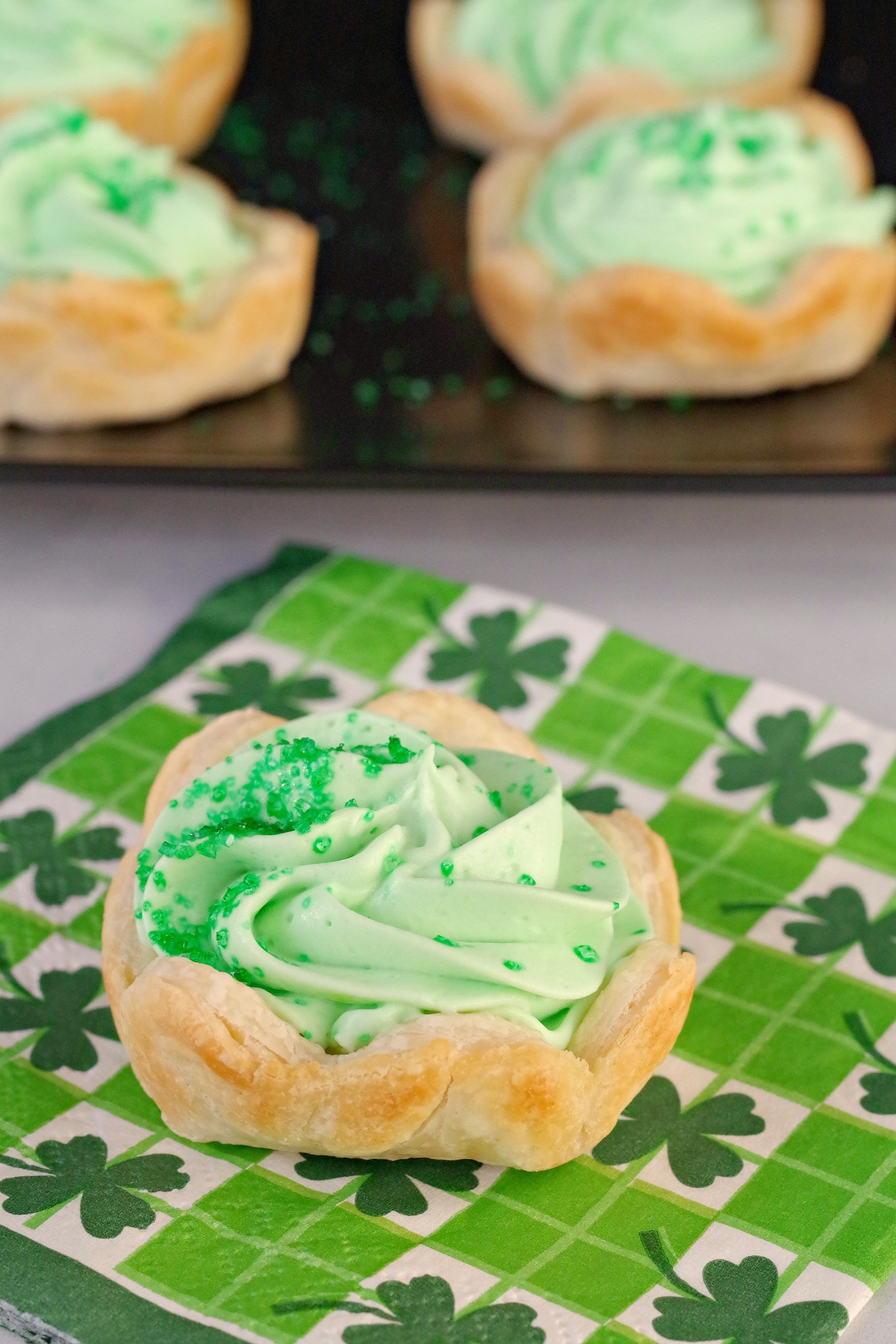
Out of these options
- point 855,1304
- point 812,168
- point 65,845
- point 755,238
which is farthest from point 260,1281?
point 812,168

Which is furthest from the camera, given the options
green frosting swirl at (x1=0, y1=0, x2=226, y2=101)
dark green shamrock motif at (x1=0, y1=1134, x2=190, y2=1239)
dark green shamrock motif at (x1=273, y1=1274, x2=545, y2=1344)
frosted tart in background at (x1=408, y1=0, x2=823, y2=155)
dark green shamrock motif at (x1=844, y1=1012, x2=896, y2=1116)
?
frosted tart in background at (x1=408, y1=0, x2=823, y2=155)

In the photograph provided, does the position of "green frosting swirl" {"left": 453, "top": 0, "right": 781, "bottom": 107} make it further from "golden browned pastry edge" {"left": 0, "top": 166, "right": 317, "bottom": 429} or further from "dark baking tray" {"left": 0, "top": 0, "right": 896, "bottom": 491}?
"golden browned pastry edge" {"left": 0, "top": 166, "right": 317, "bottom": 429}

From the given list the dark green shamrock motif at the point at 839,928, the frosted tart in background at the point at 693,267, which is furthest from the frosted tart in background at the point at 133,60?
the dark green shamrock motif at the point at 839,928

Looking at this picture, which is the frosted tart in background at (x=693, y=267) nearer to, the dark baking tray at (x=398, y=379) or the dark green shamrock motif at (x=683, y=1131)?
the dark baking tray at (x=398, y=379)

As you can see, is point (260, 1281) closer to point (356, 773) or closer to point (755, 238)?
point (356, 773)

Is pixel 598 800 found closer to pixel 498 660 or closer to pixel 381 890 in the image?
pixel 498 660

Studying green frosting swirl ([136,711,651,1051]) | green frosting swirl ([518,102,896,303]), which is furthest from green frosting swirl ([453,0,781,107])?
green frosting swirl ([136,711,651,1051])

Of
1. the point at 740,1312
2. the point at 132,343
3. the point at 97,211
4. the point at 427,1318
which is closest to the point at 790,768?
the point at 740,1312
